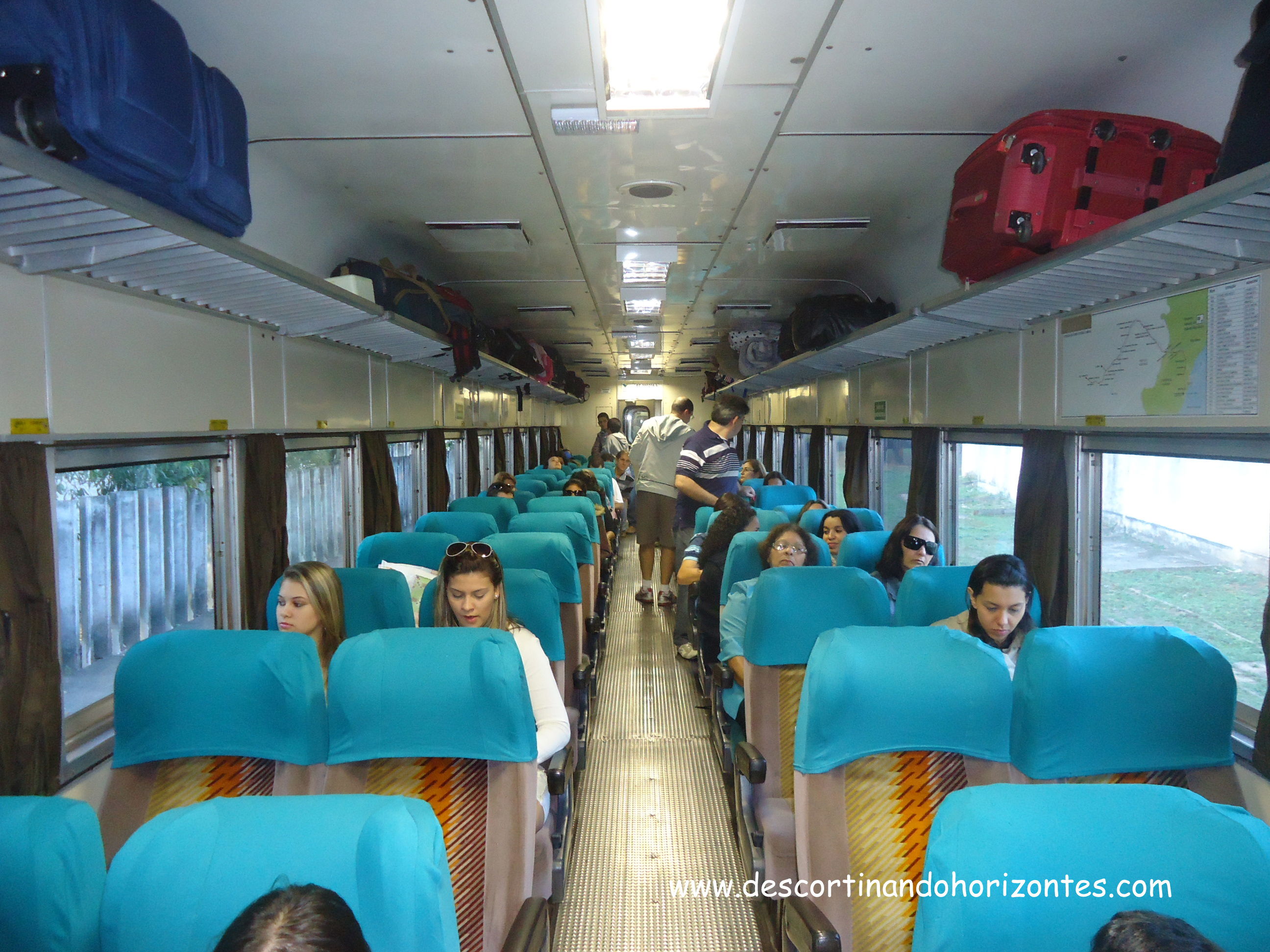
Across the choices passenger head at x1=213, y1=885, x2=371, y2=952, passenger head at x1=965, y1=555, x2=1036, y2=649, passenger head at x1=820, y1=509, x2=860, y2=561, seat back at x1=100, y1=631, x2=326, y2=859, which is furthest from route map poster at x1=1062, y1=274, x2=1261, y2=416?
seat back at x1=100, y1=631, x2=326, y2=859

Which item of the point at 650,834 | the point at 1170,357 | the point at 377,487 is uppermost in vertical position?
the point at 1170,357

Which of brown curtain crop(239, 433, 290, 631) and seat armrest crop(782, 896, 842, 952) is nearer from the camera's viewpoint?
seat armrest crop(782, 896, 842, 952)

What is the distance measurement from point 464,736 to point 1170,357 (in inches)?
118

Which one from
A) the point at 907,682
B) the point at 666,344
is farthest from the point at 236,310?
the point at 666,344

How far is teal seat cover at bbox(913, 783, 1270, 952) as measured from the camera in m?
1.24

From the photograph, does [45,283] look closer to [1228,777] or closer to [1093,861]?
[1093,861]

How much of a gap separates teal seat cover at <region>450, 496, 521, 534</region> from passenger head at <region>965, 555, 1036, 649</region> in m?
4.39

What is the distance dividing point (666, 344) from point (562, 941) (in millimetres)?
11191

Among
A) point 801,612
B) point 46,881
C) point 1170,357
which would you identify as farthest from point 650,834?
point 1170,357

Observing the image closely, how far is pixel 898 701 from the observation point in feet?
6.68

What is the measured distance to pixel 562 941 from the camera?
285cm

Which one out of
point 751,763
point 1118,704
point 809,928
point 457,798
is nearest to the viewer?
point 809,928

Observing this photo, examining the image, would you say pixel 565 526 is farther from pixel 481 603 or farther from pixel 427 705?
pixel 427 705

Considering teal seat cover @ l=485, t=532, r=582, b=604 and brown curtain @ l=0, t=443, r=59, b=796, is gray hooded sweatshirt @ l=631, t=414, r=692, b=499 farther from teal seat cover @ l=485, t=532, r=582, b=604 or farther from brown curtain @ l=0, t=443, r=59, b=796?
brown curtain @ l=0, t=443, r=59, b=796
